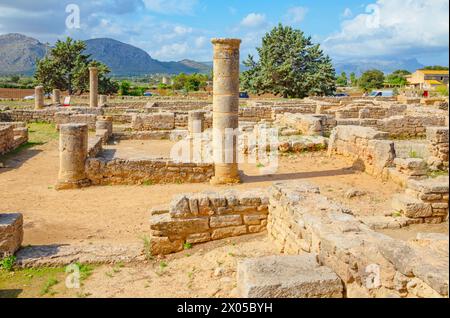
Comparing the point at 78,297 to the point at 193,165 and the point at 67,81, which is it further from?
the point at 67,81

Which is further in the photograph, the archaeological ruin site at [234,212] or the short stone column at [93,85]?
the short stone column at [93,85]

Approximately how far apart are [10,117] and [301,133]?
16.9 m

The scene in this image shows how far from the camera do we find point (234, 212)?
7.18 m

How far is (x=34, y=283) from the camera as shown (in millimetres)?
5914

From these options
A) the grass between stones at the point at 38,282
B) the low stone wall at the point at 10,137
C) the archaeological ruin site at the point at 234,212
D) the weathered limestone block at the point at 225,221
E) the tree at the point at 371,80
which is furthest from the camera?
the tree at the point at 371,80

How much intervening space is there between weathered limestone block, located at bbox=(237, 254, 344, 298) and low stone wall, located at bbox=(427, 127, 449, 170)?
1004 centimetres

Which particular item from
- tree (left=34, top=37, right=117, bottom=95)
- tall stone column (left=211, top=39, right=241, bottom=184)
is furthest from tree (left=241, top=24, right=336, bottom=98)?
tall stone column (left=211, top=39, right=241, bottom=184)

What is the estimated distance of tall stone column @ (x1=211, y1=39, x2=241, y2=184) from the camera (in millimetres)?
11680

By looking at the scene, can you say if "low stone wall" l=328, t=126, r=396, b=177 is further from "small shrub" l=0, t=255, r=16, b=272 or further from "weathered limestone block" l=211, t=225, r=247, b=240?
"small shrub" l=0, t=255, r=16, b=272

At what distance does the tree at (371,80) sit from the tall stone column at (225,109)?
62442 mm

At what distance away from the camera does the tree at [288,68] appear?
42.0 meters

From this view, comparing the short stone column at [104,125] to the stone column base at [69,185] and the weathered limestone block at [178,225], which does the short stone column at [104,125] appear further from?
the weathered limestone block at [178,225]

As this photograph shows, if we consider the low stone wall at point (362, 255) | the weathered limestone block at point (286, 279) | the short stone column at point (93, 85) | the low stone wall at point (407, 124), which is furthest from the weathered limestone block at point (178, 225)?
the short stone column at point (93, 85)
